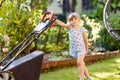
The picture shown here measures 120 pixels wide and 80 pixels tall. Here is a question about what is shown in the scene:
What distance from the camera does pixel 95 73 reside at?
7.45m

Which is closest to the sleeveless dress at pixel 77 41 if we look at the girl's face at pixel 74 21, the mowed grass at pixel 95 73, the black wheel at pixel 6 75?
the girl's face at pixel 74 21

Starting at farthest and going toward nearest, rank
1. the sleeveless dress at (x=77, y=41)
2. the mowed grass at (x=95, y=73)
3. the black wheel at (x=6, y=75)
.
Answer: the mowed grass at (x=95, y=73), the sleeveless dress at (x=77, y=41), the black wheel at (x=6, y=75)

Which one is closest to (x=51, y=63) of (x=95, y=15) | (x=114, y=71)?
(x=114, y=71)

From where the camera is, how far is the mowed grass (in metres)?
7.03

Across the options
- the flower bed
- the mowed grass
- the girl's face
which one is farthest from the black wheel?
the flower bed

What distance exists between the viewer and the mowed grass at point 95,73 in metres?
7.03

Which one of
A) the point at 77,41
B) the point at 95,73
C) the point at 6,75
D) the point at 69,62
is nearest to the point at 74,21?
the point at 77,41

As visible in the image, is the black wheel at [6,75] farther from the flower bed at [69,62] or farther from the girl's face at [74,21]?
the flower bed at [69,62]

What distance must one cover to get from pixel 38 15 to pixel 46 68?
3.87ft

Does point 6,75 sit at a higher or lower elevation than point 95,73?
higher

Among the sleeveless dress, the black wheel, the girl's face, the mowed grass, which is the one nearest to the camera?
the black wheel

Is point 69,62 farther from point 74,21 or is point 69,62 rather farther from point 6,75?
point 6,75

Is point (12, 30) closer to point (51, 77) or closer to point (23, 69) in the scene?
point (51, 77)

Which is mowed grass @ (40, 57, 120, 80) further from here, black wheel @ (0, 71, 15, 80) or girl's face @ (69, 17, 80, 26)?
black wheel @ (0, 71, 15, 80)
